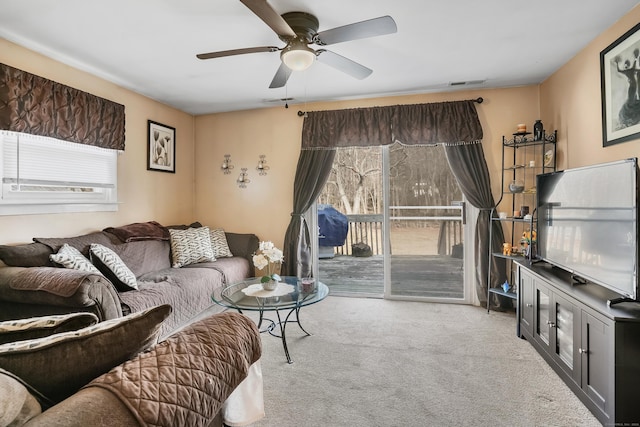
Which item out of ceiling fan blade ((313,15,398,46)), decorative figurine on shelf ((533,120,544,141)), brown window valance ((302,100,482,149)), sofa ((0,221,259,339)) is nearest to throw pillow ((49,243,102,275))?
sofa ((0,221,259,339))

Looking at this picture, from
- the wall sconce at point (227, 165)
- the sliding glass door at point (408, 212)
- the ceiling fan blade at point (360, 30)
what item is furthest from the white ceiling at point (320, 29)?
the wall sconce at point (227, 165)

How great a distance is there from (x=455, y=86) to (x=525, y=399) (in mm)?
3028

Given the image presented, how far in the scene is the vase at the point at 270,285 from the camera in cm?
265

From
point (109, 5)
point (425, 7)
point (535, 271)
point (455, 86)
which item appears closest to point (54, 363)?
point (109, 5)

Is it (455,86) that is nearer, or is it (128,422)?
(128,422)

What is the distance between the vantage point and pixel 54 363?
79 centimetres

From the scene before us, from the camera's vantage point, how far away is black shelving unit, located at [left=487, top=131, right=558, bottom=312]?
130 inches

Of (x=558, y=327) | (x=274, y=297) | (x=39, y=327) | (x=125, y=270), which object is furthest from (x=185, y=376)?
(x=558, y=327)

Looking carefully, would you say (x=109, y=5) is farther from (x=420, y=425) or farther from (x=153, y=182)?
(x=420, y=425)

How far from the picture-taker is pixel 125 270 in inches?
106

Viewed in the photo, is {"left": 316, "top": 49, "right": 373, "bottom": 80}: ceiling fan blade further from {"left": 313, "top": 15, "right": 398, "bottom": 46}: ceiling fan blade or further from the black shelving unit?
the black shelving unit

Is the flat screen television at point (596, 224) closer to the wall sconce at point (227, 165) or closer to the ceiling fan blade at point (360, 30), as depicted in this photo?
the ceiling fan blade at point (360, 30)

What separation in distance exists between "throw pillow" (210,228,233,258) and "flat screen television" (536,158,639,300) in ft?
11.0

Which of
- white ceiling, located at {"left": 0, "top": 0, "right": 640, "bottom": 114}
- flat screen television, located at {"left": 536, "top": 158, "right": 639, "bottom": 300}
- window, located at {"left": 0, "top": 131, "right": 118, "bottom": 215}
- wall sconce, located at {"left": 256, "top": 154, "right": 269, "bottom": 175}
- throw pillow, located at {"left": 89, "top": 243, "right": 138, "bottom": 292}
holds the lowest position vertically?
throw pillow, located at {"left": 89, "top": 243, "right": 138, "bottom": 292}
